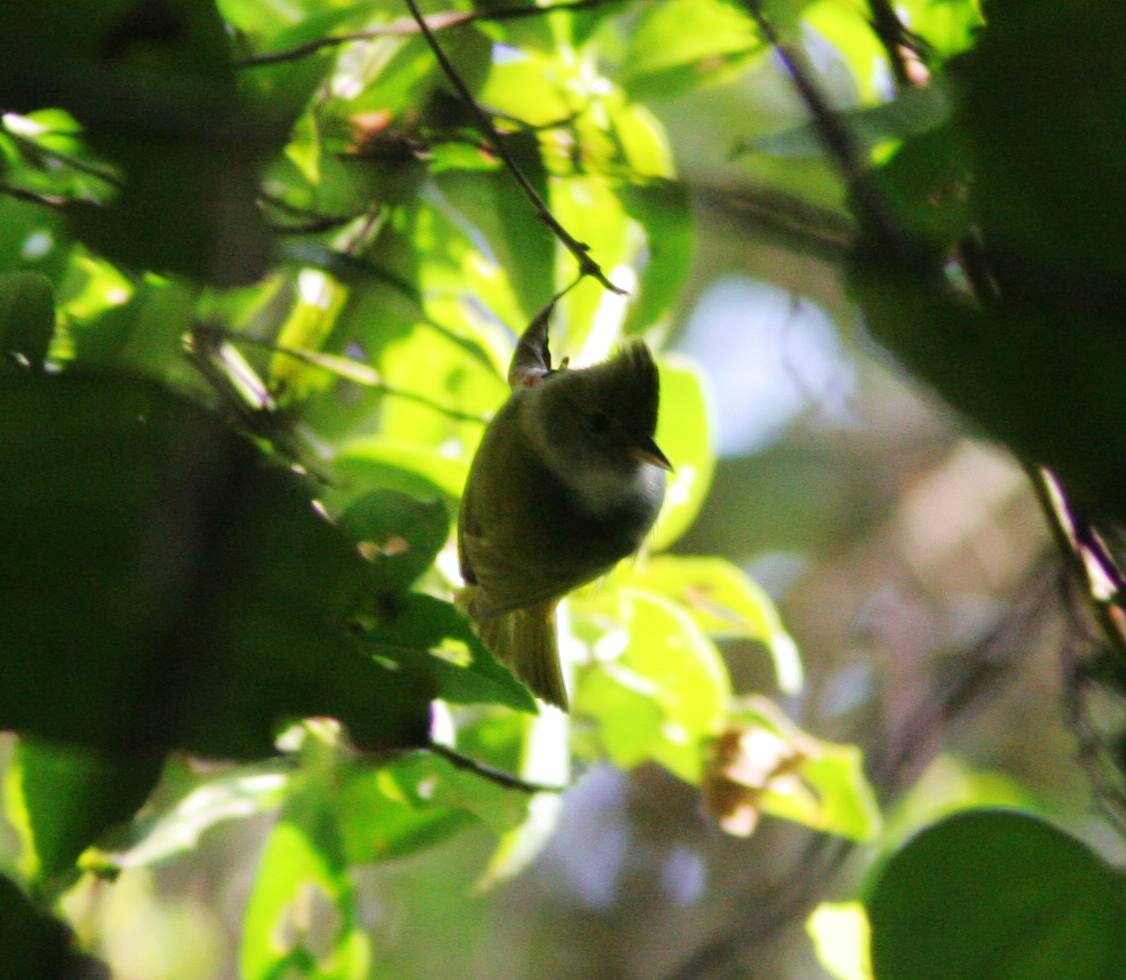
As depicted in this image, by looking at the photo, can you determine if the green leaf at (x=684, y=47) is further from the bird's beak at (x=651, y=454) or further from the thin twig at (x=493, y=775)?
the thin twig at (x=493, y=775)

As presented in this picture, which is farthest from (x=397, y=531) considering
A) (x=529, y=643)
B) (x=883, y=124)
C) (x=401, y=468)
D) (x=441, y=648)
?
(x=883, y=124)

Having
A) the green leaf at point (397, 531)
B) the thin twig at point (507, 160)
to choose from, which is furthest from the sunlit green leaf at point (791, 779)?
the thin twig at point (507, 160)

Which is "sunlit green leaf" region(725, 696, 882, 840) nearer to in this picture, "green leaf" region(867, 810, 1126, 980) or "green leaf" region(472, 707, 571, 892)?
"green leaf" region(472, 707, 571, 892)

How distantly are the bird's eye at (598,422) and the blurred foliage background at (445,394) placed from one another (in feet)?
0.20


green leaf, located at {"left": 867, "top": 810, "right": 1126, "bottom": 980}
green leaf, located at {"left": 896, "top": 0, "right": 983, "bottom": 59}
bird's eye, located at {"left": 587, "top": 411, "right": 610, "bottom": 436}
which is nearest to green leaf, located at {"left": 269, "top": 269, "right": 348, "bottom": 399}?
bird's eye, located at {"left": 587, "top": 411, "right": 610, "bottom": 436}

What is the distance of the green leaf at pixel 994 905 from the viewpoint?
33.3 inches

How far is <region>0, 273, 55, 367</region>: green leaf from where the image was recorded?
83 cm

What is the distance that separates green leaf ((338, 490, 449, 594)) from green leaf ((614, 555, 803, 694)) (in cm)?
37

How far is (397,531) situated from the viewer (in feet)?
3.05

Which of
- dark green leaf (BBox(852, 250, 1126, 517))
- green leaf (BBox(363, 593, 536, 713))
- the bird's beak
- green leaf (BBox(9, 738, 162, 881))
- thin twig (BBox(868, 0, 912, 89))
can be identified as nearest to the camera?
dark green leaf (BBox(852, 250, 1126, 517))

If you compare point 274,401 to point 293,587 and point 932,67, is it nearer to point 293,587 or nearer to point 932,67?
point 293,587

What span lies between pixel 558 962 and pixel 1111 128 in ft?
12.0

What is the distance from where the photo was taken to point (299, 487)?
0.71 meters

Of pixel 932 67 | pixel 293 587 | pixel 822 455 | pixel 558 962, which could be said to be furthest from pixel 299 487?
pixel 822 455
